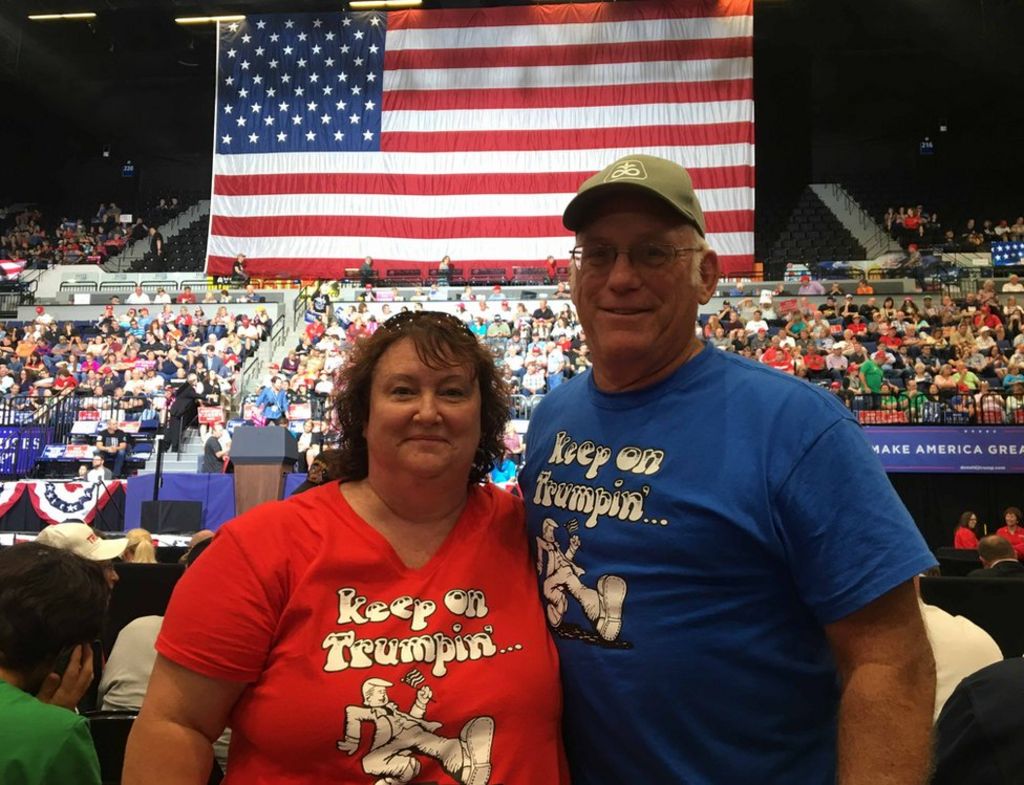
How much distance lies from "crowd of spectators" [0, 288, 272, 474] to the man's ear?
13343mm

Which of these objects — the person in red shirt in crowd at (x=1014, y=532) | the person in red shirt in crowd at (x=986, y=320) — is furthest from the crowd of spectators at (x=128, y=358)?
the person in red shirt in crowd at (x=986, y=320)

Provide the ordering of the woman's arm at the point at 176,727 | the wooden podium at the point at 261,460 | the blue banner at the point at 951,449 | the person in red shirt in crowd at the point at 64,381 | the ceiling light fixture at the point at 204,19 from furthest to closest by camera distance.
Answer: the ceiling light fixture at the point at 204,19, the person in red shirt in crowd at the point at 64,381, the blue banner at the point at 951,449, the wooden podium at the point at 261,460, the woman's arm at the point at 176,727

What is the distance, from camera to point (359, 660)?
1397 millimetres

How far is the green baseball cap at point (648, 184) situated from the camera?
1483mm

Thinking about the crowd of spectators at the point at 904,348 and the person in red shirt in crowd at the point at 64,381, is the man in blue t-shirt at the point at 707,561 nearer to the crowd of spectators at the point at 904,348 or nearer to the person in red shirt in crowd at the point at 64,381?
the crowd of spectators at the point at 904,348

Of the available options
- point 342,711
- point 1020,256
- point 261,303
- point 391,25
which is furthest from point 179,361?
point 1020,256

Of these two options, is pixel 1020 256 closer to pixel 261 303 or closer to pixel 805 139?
pixel 805 139

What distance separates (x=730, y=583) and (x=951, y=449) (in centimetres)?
1166

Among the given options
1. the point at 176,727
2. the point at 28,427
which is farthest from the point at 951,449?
the point at 28,427

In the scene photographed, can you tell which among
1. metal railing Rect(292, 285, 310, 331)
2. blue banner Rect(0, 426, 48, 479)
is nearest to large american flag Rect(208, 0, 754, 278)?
metal railing Rect(292, 285, 310, 331)

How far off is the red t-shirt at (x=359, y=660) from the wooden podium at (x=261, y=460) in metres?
9.11

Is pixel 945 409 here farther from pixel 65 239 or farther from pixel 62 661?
pixel 65 239

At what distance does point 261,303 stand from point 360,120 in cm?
505

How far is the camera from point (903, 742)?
1201 mm
